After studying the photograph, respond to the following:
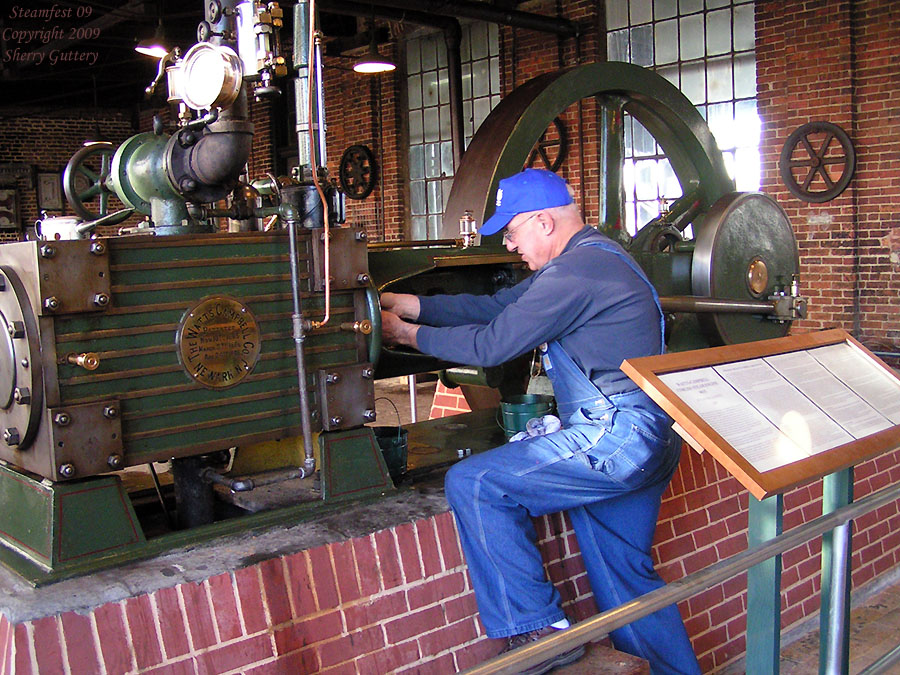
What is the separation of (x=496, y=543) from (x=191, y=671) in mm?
765

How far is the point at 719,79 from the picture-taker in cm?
842

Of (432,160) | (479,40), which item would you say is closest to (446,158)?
(432,160)

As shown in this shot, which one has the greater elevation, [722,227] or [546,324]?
[722,227]

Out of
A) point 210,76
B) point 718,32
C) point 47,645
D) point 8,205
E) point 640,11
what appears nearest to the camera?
point 47,645

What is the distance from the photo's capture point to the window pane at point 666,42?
28.5ft

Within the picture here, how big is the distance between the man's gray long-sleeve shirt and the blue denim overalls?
2.2 inches

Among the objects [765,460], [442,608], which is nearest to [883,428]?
[765,460]

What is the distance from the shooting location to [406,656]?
2271mm

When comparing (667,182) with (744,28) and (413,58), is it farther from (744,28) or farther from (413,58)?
(413,58)

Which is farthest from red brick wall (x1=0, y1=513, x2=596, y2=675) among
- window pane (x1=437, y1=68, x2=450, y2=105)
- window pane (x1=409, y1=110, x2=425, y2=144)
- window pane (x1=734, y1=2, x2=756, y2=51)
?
window pane (x1=409, y1=110, x2=425, y2=144)

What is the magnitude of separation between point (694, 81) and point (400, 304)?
6.66m

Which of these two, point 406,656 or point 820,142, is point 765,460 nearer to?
point 406,656

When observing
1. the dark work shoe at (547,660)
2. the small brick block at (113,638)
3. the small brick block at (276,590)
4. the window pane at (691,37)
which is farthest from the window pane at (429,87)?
the small brick block at (113,638)

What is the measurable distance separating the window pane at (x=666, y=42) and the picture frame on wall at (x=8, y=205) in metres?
10.5
